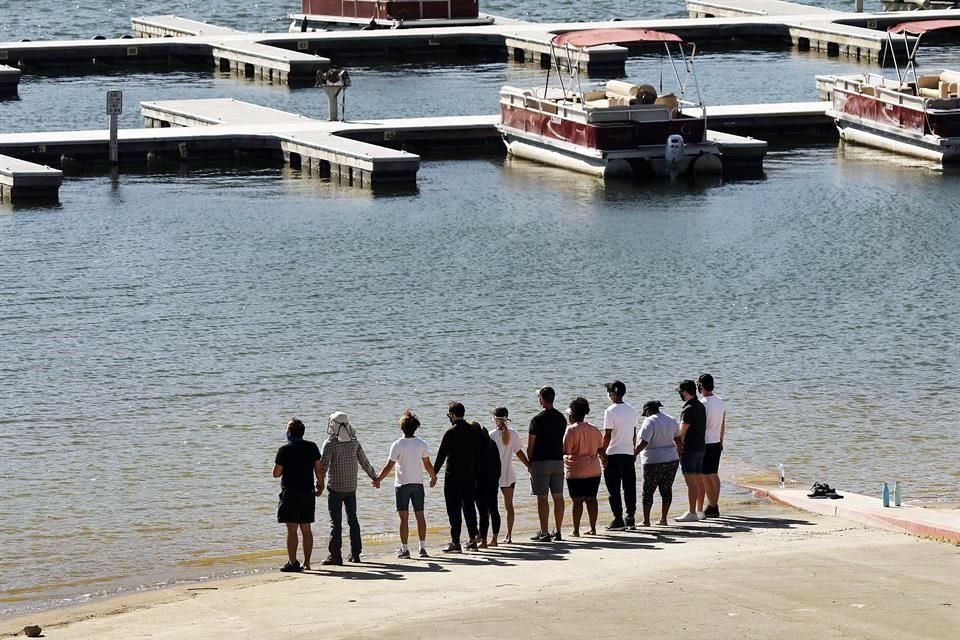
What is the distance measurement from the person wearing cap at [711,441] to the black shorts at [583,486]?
42.2 inches

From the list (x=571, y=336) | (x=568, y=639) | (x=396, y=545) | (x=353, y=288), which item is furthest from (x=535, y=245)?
(x=568, y=639)

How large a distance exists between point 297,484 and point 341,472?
358mm

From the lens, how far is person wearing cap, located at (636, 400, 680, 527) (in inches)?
625

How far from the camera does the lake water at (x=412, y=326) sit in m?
18.5

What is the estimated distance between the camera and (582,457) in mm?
15672

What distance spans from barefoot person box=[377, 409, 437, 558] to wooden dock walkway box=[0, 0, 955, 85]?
38102mm

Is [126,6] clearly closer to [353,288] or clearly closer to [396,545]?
[353,288]

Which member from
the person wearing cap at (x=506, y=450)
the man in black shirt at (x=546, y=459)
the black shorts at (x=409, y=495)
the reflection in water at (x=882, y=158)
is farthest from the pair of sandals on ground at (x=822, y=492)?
the reflection in water at (x=882, y=158)

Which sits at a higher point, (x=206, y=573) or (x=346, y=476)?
(x=346, y=476)

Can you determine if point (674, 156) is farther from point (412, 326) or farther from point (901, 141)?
point (412, 326)

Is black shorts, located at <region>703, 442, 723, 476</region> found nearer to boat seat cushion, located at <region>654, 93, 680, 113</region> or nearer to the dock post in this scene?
boat seat cushion, located at <region>654, 93, 680, 113</region>

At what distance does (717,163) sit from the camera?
3800cm

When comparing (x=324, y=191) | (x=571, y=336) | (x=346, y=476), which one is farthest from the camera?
(x=324, y=191)

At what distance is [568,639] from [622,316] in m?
14.2
